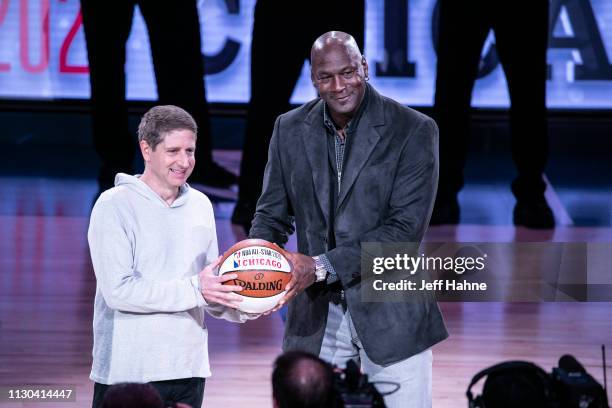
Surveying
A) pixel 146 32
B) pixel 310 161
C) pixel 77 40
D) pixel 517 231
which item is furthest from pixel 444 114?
pixel 310 161

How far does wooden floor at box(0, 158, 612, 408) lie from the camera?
185 inches

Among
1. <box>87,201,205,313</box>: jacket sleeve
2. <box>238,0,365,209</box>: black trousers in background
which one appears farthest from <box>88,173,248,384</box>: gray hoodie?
<box>238,0,365,209</box>: black trousers in background

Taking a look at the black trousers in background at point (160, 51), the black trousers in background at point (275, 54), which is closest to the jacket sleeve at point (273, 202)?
the black trousers in background at point (275, 54)

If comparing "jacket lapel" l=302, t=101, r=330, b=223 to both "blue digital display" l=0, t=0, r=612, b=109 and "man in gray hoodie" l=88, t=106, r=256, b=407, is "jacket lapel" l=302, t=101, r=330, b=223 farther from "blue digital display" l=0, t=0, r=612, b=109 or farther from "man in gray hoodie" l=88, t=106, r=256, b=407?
"blue digital display" l=0, t=0, r=612, b=109

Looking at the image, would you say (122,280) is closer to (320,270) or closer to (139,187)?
(139,187)

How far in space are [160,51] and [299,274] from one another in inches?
235

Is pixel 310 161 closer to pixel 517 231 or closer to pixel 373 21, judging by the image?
pixel 517 231

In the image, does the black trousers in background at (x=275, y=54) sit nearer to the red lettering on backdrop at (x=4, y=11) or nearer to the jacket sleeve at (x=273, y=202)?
the red lettering on backdrop at (x=4, y=11)

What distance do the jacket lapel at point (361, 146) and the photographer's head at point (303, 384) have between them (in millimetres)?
822

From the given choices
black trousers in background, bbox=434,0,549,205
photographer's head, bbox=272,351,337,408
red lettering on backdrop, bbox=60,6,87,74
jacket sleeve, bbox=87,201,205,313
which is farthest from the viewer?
red lettering on backdrop, bbox=60,6,87,74

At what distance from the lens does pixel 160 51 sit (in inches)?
341

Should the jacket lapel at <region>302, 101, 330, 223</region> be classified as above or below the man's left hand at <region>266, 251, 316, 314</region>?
above

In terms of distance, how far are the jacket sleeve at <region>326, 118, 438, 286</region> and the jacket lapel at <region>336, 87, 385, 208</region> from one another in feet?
0.34

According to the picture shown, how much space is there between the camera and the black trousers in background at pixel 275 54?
7.98 metres
